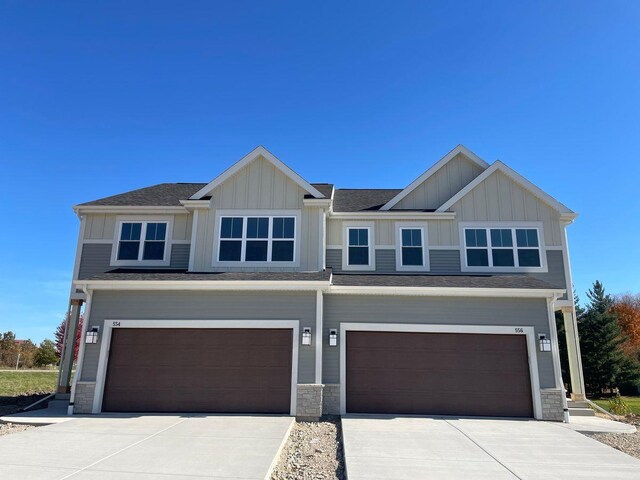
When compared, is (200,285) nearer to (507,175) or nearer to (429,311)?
(429,311)

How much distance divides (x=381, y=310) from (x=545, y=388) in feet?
15.6

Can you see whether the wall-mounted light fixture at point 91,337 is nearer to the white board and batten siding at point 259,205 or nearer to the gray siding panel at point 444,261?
the white board and batten siding at point 259,205

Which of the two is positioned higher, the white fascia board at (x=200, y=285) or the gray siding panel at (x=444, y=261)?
the gray siding panel at (x=444, y=261)

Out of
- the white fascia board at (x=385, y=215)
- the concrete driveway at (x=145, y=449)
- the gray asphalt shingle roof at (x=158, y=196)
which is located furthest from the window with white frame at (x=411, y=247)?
the concrete driveway at (x=145, y=449)

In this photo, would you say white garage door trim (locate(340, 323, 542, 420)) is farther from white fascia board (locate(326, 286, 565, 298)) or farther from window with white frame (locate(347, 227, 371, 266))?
window with white frame (locate(347, 227, 371, 266))

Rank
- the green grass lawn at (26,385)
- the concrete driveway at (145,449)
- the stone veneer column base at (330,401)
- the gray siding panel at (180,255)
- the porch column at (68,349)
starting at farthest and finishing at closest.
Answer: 1. the green grass lawn at (26,385)
2. the gray siding panel at (180,255)
3. the porch column at (68,349)
4. the stone veneer column base at (330,401)
5. the concrete driveway at (145,449)

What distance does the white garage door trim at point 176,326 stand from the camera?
10.9 meters

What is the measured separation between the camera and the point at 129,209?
14.7 meters

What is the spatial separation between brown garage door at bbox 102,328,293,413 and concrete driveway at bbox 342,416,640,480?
2.34m

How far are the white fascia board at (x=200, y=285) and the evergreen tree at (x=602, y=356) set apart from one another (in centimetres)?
2361

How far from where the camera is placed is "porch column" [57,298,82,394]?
43.9ft

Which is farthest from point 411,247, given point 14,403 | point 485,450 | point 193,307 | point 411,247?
point 14,403

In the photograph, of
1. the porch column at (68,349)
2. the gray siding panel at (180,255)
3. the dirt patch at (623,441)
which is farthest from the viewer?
the gray siding panel at (180,255)

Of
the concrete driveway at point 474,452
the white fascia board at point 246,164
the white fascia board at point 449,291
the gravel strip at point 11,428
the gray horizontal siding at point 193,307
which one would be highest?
the white fascia board at point 246,164
